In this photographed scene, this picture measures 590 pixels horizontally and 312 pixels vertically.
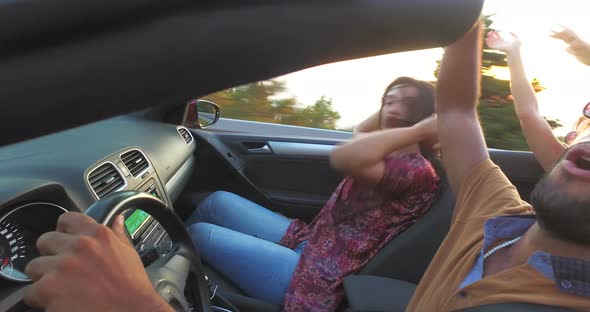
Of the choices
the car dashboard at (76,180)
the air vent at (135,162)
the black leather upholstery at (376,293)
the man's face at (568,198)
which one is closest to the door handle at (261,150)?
the car dashboard at (76,180)

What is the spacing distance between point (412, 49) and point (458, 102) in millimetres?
1482

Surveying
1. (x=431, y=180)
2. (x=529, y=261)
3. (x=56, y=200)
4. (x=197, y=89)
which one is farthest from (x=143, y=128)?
(x=197, y=89)

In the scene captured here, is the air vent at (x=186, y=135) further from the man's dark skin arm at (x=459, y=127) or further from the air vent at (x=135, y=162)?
the man's dark skin arm at (x=459, y=127)

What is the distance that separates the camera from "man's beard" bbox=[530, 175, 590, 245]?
1505mm

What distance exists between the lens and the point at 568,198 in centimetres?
157

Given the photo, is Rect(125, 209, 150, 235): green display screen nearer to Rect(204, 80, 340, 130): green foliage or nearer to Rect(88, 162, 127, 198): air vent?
Rect(88, 162, 127, 198): air vent

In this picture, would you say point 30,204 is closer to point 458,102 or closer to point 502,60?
point 458,102

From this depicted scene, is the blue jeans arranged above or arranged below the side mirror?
below

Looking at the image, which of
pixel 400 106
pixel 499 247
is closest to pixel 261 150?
pixel 400 106

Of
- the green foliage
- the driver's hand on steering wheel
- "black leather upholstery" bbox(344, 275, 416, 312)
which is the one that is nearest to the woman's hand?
"black leather upholstery" bbox(344, 275, 416, 312)

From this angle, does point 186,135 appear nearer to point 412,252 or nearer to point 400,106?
point 400,106

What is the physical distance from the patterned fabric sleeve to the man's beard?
0.78 m

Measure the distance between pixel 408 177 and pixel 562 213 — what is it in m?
0.93

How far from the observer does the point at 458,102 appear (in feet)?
7.01
